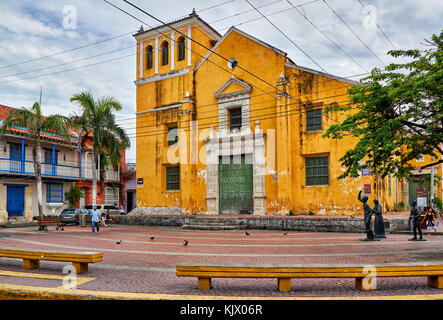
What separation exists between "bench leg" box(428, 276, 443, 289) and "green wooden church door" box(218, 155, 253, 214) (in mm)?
16226

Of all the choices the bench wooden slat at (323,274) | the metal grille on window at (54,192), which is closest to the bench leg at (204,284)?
the bench wooden slat at (323,274)

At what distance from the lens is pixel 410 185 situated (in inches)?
1286

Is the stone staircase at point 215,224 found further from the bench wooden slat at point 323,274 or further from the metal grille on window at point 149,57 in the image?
the bench wooden slat at point 323,274

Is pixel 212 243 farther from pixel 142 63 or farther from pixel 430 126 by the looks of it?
pixel 142 63

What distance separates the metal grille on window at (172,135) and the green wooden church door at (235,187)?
12.9 feet

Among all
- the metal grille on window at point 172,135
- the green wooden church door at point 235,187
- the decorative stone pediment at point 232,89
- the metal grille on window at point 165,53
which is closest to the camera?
the green wooden church door at point 235,187


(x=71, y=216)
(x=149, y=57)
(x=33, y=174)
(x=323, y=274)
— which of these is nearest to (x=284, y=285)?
(x=323, y=274)

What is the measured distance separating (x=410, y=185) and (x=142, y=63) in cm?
2430

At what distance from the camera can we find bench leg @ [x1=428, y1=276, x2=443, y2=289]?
6512mm

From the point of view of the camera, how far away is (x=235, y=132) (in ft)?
77.5

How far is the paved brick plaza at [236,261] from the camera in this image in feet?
22.0

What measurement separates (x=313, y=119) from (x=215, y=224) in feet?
26.1

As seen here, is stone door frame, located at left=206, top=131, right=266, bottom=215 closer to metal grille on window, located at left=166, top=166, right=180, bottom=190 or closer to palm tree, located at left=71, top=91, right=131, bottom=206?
metal grille on window, located at left=166, top=166, right=180, bottom=190
